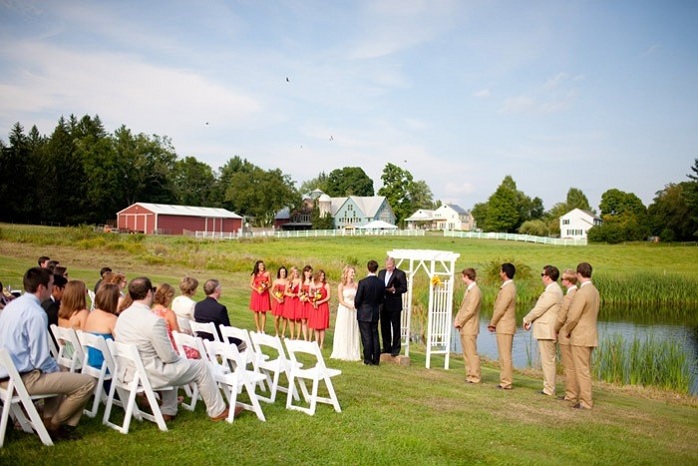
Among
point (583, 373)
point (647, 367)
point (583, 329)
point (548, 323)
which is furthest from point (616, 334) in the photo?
point (583, 329)

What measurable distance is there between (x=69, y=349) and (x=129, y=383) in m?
1.38

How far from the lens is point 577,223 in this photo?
103 m

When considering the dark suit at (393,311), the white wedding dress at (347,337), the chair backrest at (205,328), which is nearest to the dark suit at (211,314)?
the chair backrest at (205,328)

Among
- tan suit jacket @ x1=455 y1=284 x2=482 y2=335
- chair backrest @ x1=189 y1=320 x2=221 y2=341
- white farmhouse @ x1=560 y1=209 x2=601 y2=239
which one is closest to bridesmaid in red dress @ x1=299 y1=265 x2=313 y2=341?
tan suit jacket @ x1=455 y1=284 x2=482 y2=335

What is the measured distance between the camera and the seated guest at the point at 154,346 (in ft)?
20.9

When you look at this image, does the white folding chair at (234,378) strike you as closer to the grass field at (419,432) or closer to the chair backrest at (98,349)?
the grass field at (419,432)

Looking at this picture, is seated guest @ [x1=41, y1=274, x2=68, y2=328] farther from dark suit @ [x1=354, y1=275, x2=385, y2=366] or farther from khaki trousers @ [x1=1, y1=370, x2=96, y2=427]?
dark suit @ [x1=354, y1=275, x2=385, y2=366]

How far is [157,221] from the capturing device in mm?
72562

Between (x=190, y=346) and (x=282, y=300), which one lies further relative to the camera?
(x=282, y=300)

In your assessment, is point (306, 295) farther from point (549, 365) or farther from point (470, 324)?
point (549, 365)

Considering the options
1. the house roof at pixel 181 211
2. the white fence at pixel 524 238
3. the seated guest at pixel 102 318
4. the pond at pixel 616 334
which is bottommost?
the pond at pixel 616 334

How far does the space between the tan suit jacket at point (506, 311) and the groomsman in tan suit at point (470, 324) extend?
469 millimetres

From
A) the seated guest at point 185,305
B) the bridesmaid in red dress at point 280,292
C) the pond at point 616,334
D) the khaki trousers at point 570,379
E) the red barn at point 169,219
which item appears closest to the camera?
the seated guest at point 185,305

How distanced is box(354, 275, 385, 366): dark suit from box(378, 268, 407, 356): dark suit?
782mm
